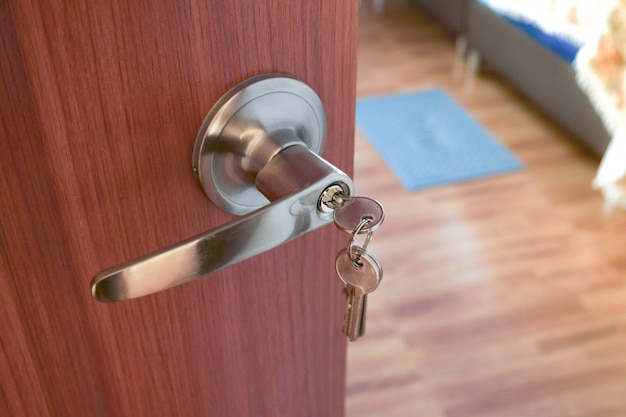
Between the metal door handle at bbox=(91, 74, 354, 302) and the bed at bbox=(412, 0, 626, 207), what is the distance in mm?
1723

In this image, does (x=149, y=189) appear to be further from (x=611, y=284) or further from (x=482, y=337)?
(x=611, y=284)

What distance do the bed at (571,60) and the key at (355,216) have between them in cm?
173

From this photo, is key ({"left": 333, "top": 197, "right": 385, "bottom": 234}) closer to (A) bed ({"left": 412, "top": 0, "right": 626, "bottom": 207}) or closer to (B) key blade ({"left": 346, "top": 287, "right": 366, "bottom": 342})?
(B) key blade ({"left": 346, "top": 287, "right": 366, "bottom": 342})

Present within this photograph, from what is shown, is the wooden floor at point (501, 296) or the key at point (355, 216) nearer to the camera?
the key at point (355, 216)

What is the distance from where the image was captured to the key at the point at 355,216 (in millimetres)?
300

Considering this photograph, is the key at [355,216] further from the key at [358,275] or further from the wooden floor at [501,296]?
the wooden floor at [501,296]

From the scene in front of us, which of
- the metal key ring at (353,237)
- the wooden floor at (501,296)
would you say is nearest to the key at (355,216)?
the metal key ring at (353,237)

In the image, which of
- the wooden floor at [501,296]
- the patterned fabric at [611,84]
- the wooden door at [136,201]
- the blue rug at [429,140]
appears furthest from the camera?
the blue rug at [429,140]

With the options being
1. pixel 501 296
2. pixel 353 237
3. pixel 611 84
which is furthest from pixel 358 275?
pixel 611 84

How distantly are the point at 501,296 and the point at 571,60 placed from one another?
0.81 m

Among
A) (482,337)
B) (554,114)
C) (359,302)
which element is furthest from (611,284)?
(359,302)

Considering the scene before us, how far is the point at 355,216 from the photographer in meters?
0.30

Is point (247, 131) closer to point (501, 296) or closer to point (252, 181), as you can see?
point (252, 181)

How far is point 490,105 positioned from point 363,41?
698mm
